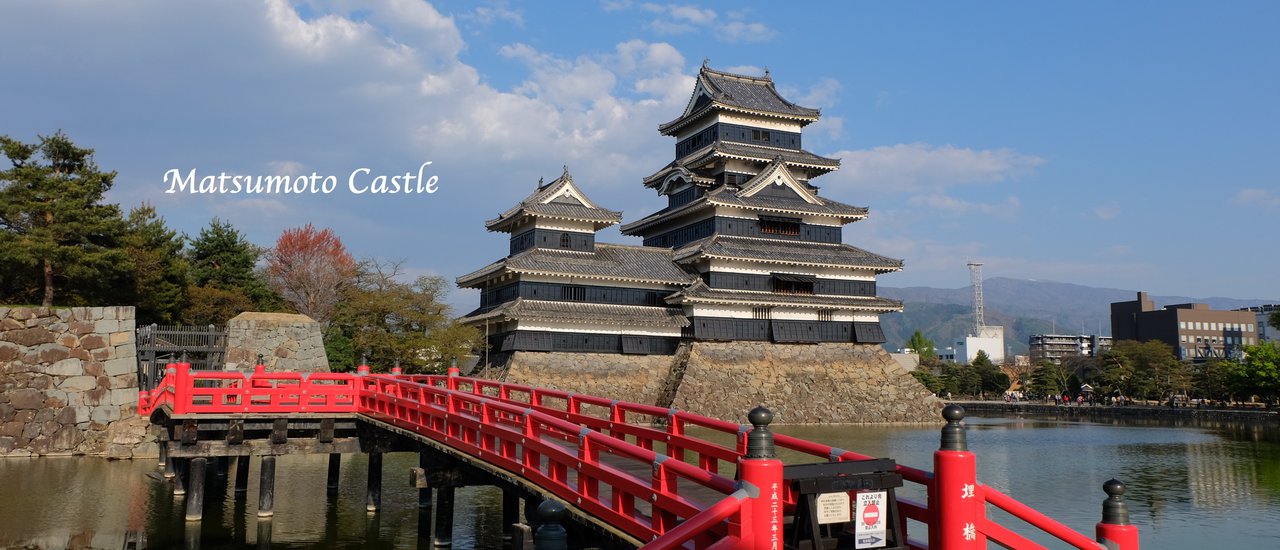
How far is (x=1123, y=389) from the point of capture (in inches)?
2928

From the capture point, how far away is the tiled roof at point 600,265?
44531mm

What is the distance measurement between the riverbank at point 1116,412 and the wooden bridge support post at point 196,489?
52.7 meters

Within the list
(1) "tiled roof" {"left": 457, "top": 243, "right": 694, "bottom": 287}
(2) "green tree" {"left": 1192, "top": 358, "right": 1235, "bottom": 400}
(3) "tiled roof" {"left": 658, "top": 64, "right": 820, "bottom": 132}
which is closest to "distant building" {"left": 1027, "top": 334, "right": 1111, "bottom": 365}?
(2) "green tree" {"left": 1192, "top": 358, "right": 1235, "bottom": 400}

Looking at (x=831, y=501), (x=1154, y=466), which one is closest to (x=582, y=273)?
(x=1154, y=466)

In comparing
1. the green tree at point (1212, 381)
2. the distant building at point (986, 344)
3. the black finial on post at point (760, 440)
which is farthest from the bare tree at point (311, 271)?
the distant building at point (986, 344)

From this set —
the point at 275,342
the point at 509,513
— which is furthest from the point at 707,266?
the point at 509,513

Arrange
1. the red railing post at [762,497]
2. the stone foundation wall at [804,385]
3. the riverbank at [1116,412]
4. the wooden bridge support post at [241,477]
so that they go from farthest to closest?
the riverbank at [1116,412]
the stone foundation wall at [804,385]
the wooden bridge support post at [241,477]
the red railing post at [762,497]

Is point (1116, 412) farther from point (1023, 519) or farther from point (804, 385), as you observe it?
point (1023, 519)

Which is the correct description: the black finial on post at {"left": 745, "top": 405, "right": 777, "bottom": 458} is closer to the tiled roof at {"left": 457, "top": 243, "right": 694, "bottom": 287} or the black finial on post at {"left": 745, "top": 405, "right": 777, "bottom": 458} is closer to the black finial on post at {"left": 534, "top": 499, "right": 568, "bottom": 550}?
the black finial on post at {"left": 534, "top": 499, "right": 568, "bottom": 550}

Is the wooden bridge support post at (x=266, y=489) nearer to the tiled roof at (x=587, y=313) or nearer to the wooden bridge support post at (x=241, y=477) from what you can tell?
the wooden bridge support post at (x=241, y=477)

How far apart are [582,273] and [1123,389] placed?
53532mm

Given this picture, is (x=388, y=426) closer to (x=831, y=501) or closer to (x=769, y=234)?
(x=831, y=501)

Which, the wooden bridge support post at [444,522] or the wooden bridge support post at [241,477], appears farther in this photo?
the wooden bridge support post at [241,477]

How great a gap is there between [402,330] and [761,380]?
63.4 feet
